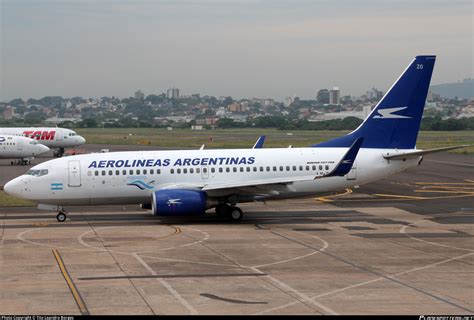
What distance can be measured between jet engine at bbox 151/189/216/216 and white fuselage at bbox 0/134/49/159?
47.1m

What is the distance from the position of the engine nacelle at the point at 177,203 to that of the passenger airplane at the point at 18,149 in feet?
155

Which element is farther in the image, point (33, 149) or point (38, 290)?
point (33, 149)

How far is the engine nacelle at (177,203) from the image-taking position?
1382 inches

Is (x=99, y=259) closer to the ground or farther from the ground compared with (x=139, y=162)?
closer to the ground

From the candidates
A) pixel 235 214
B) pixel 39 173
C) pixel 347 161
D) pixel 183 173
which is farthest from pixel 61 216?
pixel 347 161

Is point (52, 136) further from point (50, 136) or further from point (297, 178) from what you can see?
point (297, 178)

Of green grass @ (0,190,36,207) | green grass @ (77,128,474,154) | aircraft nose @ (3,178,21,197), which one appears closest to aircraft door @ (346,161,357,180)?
aircraft nose @ (3,178,21,197)

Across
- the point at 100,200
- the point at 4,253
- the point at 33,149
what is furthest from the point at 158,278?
the point at 33,149

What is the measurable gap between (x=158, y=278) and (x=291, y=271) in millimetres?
4429

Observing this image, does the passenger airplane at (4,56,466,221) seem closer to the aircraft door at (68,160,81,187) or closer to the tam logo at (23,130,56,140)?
the aircraft door at (68,160,81,187)

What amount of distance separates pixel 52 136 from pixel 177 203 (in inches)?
2452

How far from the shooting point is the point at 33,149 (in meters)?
79.4

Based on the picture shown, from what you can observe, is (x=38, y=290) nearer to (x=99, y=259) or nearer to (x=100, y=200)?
(x=99, y=259)

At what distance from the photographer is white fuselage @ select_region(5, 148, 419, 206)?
3647 centimetres
